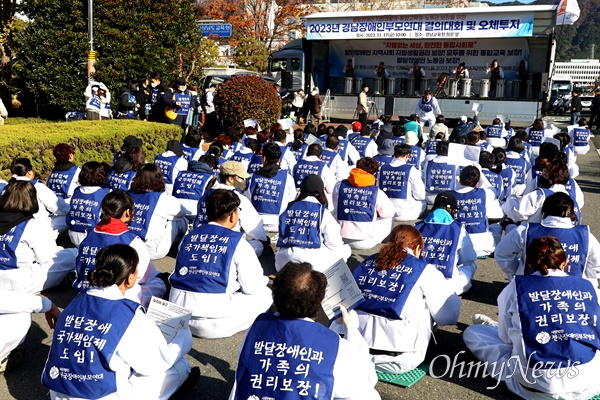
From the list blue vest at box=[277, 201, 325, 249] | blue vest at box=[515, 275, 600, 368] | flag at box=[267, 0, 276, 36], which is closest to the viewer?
blue vest at box=[515, 275, 600, 368]

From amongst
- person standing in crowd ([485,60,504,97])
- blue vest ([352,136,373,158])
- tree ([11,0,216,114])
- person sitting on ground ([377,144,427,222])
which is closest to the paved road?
person sitting on ground ([377,144,427,222])

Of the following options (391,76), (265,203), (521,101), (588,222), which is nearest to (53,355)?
(265,203)

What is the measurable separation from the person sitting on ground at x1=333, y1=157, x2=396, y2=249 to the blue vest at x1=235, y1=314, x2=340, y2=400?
482 centimetres

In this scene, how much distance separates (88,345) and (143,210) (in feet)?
11.2

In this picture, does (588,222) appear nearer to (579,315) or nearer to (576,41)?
(579,315)

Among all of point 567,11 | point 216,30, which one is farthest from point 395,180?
point 216,30

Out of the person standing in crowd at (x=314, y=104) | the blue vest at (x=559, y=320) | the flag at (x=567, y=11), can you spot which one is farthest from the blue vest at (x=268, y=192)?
the flag at (x=567, y=11)

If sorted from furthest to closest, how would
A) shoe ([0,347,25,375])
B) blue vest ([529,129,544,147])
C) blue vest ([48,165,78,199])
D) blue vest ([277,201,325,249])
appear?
blue vest ([529,129,544,147]), blue vest ([48,165,78,199]), blue vest ([277,201,325,249]), shoe ([0,347,25,375])

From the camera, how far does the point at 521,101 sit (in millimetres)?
20578

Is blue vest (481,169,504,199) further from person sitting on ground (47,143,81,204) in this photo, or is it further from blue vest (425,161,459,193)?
person sitting on ground (47,143,81,204)

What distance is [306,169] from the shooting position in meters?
9.30

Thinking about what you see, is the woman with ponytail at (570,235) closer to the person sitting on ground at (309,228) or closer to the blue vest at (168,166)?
the person sitting on ground at (309,228)

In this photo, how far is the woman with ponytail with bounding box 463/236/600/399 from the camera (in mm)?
3949

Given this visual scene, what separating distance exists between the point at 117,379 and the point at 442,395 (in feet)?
7.39
